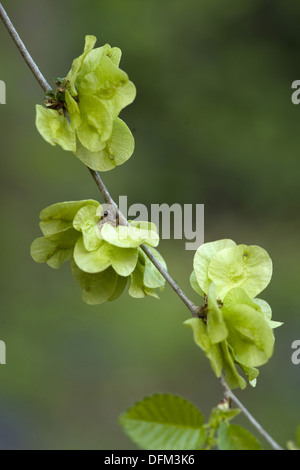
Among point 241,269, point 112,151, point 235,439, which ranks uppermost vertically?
point 112,151

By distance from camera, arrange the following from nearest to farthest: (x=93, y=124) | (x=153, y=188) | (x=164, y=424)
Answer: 1. (x=164, y=424)
2. (x=93, y=124)
3. (x=153, y=188)

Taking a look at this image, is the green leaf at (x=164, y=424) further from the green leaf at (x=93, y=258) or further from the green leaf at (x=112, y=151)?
the green leaf at (x=112, y=151)

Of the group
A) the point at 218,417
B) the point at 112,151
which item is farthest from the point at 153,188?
the point at 218,417

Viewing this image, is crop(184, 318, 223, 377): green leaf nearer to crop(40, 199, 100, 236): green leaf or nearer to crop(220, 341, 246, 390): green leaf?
crop(220, 341, 246, 390): green leaf

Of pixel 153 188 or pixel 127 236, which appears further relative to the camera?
pixel 153 188

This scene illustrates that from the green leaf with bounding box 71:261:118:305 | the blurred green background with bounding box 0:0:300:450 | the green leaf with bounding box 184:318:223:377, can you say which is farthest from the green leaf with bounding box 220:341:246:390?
the blurred green background with bounding box 0:0:300:450

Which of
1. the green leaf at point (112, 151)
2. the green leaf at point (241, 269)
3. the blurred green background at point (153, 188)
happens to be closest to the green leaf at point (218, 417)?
the green leaf at point (241, 269)

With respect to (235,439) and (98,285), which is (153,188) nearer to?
(98,285)
